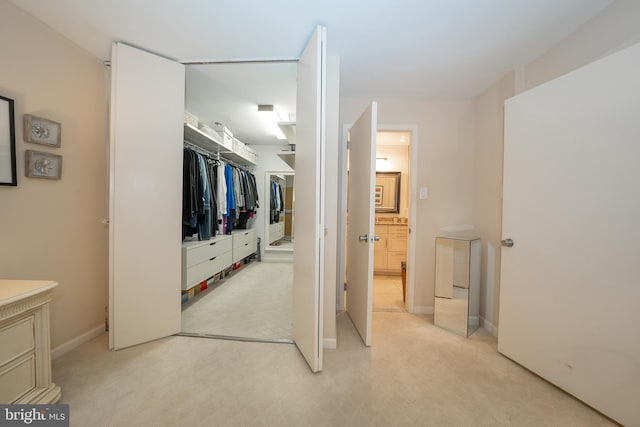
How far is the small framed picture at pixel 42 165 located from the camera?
148 centimetres

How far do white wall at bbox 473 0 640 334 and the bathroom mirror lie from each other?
193 centimetres

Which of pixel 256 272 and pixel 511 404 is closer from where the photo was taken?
pixel 511 404

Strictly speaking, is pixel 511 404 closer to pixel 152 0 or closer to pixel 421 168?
pixel 421 168

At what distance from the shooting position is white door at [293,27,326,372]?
1451mm

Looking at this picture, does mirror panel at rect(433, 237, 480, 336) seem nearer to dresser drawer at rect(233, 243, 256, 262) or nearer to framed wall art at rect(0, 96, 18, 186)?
dresser drawer at rect(233, 243, 256, 262)

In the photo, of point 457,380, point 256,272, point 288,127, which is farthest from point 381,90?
point 256,272

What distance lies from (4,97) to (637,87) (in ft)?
11.2

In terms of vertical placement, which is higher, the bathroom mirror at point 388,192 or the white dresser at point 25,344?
the bathroom mirror at point 388,192

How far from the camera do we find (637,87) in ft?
3.82

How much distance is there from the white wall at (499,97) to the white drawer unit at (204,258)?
299cm

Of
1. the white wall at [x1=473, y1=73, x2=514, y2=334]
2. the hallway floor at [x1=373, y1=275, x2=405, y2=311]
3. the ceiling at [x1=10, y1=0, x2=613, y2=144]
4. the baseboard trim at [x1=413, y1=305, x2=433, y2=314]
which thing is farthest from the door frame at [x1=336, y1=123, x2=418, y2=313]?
the white wall at [x1=473, y1=73, x2=514, y2=334]

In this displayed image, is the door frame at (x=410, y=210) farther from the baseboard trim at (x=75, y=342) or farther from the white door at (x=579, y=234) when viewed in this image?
the baseboard trim at (x=75, y=342)

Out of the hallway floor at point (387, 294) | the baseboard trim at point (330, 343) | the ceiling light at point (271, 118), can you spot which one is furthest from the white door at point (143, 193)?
the hallway floor at point (387, 294)

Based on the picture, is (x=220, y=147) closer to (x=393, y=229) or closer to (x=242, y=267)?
(x=242, y=267)
